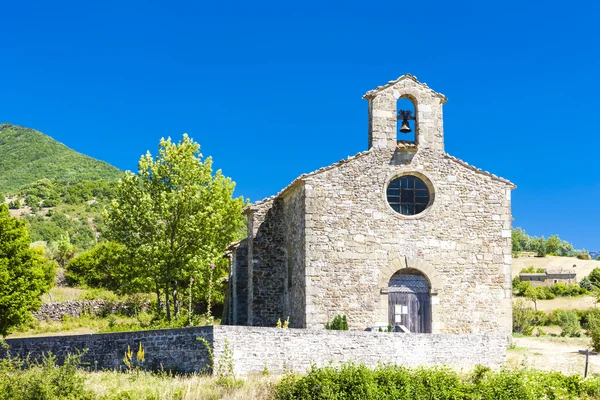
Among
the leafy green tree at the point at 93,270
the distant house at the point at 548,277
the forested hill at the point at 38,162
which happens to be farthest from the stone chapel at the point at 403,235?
the forested hill at the point at 38,162

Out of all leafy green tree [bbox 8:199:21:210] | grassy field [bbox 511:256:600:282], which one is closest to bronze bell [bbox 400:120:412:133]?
grassy field [bbox 511:256:600:282]

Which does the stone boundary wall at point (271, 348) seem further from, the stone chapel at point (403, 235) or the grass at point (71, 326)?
the grass at point (71, 326)

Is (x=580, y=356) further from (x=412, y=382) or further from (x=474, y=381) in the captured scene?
(x=412, y=382)

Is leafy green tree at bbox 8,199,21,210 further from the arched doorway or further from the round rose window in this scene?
the arched doorway

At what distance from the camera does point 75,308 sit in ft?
138

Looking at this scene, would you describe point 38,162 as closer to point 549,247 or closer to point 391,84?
point 549,247

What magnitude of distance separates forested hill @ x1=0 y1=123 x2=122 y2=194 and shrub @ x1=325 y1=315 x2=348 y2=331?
2980 inches

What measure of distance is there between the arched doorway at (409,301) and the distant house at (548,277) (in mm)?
56595

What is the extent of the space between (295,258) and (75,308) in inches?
819

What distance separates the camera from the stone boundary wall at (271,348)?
18672mm

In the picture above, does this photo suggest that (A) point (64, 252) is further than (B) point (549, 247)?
No

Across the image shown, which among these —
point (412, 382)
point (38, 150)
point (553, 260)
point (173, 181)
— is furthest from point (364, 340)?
point (38, 150)

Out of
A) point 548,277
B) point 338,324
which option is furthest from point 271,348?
point 548,277

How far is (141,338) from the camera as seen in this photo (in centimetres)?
1931
